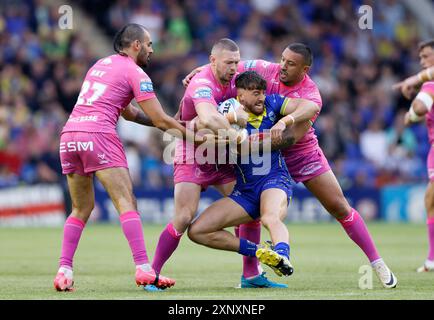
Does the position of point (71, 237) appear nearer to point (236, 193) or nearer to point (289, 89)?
point (236, 193)

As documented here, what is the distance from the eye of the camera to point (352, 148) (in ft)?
77.1

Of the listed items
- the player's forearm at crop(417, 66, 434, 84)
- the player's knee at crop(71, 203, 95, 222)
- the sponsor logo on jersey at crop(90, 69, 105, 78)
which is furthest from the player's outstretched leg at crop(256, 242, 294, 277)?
the player's forearm at crop(417, 66, 434, 84)

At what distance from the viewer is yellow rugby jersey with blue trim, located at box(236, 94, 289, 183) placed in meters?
9.84

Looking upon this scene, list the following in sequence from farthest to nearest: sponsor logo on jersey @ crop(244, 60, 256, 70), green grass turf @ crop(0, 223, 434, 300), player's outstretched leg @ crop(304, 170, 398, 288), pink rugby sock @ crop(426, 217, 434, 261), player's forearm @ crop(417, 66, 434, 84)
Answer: pink rugby sock @ crop(426, 217, 434, 261), player's forearm @ crop(417, 66, 434, 84), sponsor logo on jersey @ crop(244, 60, 256, 70), player's outstretched leg @ crop(304, 170, 398, 288), green grass turf @ crop(0, 223, 434, 300)

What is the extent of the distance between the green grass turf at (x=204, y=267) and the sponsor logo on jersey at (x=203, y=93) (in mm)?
1917

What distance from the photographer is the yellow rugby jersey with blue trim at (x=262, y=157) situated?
984 cm

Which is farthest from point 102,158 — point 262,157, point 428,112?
point 428,112

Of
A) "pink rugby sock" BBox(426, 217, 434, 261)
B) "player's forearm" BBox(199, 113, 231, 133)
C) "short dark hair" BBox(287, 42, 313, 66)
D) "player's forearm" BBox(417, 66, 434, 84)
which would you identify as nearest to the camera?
"player's forearm" BBox(199, 113, 231, 133)

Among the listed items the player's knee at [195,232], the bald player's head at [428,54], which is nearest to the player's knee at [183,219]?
the player's knee at [195,232]

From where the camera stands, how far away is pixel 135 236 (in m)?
9.61

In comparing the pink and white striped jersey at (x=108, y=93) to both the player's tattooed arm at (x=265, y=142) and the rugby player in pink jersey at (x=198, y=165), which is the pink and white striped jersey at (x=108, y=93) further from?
the player's tattooed arm at (x=265, y=142)

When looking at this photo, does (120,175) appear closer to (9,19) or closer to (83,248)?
(83,248)

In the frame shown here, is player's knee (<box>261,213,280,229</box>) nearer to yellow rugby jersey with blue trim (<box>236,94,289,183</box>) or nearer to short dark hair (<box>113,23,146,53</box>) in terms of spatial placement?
yellow rugby jersey with blue trim (<box>236,94,289,183</box>)
